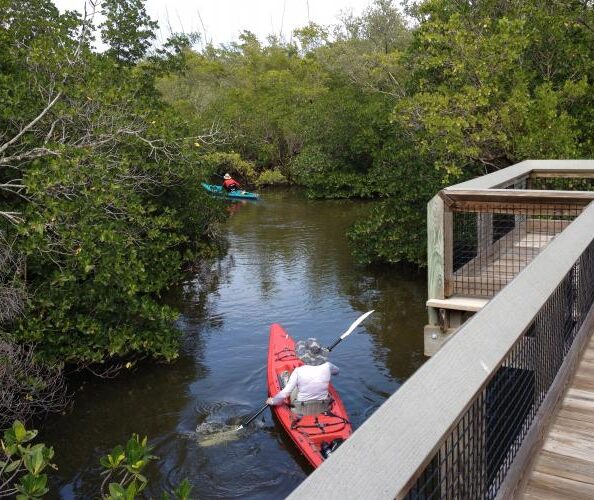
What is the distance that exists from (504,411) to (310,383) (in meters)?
6.55

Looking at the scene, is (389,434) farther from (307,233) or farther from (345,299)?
(307,233)

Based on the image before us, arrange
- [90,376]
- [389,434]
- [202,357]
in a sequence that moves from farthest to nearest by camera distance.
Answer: [202,357]
[90,376]
[389,434]

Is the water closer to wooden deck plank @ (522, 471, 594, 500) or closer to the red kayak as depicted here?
the red kayak

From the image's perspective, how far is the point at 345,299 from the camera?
16625mm

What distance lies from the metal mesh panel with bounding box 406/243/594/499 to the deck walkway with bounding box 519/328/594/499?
0.12 metres

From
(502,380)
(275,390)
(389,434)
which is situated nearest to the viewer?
(389,434)

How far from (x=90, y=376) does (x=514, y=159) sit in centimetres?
1033

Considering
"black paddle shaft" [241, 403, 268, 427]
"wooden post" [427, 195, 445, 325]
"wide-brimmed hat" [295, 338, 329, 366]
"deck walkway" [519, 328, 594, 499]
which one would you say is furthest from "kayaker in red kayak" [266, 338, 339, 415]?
"deck walkway" [519, 328, 594, 499]

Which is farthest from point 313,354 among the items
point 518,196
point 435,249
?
point 518,196

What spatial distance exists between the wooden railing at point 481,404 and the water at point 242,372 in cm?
614

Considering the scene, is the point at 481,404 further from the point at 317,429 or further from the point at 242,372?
the point at 242,372

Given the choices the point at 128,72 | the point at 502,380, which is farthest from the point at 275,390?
the point at 128,72

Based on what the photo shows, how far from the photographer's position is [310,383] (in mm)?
9109

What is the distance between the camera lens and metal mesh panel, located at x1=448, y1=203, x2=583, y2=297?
596cm
